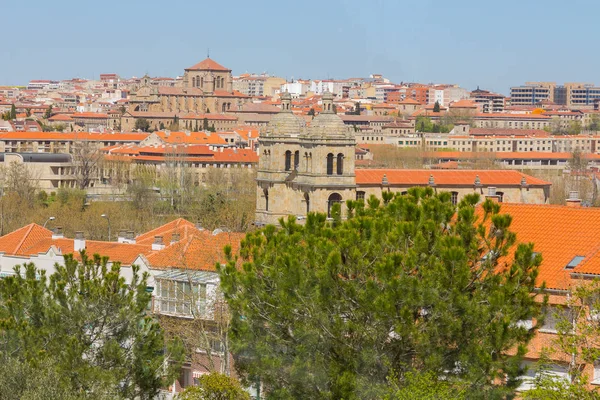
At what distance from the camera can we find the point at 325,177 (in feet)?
178

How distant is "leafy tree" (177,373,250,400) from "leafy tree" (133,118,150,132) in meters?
127

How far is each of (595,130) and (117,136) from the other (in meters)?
70.2

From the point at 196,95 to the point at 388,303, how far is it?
480ft

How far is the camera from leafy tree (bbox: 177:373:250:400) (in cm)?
2191

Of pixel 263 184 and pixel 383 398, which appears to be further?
pixel 263 184

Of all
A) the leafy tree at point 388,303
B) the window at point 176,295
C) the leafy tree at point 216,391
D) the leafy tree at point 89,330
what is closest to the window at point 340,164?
the window at point 176,295

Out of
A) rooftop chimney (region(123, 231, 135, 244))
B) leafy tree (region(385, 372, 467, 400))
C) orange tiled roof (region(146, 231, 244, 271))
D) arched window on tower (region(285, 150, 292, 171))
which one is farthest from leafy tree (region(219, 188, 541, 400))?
arched window on tower (region(285, 150, 292, 171))

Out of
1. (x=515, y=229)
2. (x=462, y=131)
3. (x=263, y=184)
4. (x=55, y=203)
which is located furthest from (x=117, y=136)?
(x=515, y=229)

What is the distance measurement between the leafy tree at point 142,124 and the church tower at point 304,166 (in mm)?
92372

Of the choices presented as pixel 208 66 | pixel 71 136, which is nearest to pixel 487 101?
pixel 208 66

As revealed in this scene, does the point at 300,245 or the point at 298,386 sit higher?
the point at 300,245

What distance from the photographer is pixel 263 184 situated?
57.1m

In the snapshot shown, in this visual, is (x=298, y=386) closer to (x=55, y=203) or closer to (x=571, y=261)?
A: (x=571, y=261)

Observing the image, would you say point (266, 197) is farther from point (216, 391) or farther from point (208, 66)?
point (208, 66)
